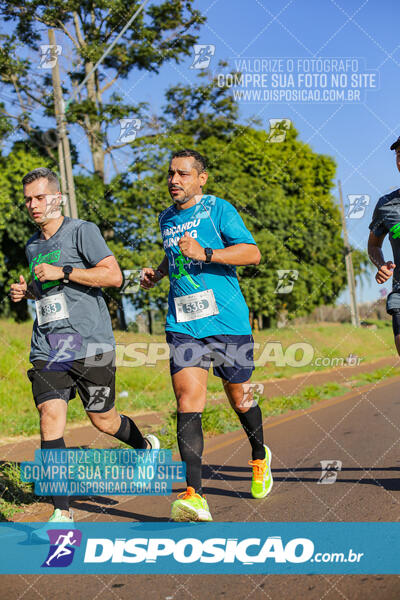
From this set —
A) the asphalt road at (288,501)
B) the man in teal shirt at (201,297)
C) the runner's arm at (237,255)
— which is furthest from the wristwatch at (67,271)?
the asphalt road at (288,501)

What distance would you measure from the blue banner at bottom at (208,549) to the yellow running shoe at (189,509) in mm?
73

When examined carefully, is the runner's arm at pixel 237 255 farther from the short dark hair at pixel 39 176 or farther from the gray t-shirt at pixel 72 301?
the short dark hair at pixel 39 176

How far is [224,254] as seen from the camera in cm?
434

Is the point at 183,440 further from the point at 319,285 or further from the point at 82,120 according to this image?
the point at 319,285

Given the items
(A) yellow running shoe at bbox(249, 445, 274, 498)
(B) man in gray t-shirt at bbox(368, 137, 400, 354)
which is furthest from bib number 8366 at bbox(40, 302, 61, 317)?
Result: (B) man in gray t-shirt at bbox(368, 137, 400, 354)

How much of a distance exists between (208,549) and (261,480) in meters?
1.22

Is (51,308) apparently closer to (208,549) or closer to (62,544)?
(62,544)

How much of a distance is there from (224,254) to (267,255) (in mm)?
24801

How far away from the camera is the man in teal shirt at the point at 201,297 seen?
4383 millimetres

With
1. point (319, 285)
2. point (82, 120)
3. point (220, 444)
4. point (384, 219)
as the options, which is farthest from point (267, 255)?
point (384, 219)

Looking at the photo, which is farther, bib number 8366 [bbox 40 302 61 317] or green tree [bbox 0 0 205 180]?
green tree [bbox 0 0 205 180]

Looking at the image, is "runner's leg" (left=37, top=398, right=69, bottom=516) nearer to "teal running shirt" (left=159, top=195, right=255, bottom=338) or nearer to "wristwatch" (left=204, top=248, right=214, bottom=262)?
"teal running shirt" (left=159, top=195, right=255, bottom=338)

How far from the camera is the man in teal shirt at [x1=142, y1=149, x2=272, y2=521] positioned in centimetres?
438

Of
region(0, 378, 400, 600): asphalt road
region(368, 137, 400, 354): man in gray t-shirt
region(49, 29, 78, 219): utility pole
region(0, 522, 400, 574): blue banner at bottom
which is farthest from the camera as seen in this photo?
region(49, 29, 78, 219): utility pole
